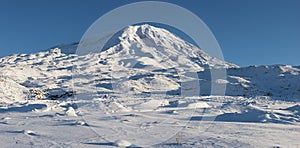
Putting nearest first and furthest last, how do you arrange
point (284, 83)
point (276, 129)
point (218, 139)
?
1. point (218, 139)
2. point (276, 129)
3. point (284, 83)

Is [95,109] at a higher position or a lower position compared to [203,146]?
higher

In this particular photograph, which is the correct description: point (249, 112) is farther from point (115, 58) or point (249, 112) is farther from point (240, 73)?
point (115, 58)

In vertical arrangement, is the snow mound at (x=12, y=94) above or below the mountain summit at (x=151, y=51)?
below

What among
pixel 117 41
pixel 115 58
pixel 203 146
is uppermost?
pixel 117 41

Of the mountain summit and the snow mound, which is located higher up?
the mountain summit

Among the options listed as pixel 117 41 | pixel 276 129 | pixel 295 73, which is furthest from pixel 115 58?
pixel 276 129

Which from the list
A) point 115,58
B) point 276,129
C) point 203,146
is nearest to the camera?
point 203,146

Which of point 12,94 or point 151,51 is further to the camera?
point 151,51

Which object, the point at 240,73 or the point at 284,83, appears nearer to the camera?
the point at 284,83

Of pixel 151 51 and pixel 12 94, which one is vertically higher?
pixel 151 51

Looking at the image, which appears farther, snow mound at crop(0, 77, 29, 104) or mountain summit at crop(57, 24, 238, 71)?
mountain summit at crop(57, 24, 238, 71)

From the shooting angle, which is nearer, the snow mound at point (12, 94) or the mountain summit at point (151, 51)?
the snow mound at point (12, 94)
